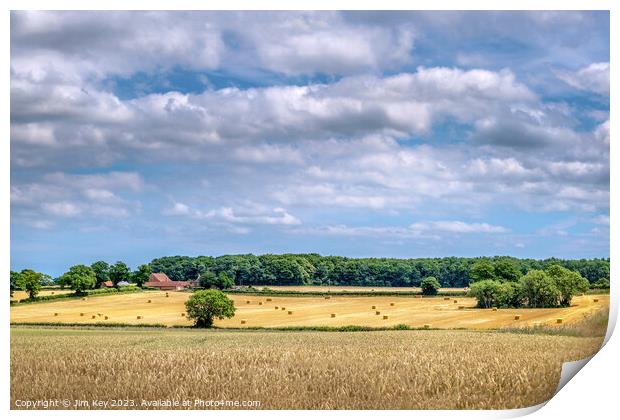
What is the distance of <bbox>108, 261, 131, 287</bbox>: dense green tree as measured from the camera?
25.3 feet

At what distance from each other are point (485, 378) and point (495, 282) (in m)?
1.21

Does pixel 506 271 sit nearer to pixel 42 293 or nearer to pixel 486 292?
pixel 486 292

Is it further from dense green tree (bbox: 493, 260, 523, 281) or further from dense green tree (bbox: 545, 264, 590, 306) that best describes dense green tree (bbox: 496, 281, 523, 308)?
dense green tree (bbox: 545, 264, 590, 306)

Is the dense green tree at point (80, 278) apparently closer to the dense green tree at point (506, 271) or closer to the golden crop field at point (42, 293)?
the golden crop field at point (42, 293)

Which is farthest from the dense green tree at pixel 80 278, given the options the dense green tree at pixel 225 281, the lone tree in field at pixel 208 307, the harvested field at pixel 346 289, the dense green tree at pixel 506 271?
the dense green tree at pixel 506 271

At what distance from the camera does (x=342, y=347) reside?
771 centimetres

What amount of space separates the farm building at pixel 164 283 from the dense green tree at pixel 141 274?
0.14 ft

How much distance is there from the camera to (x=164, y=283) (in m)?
7.83

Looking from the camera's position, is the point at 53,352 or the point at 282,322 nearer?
the point at 53,352

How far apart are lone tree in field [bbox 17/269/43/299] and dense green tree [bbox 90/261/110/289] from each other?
0.54 metres

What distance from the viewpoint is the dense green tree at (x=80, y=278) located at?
757cm

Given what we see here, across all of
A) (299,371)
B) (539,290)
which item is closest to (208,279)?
(299,371)
